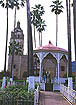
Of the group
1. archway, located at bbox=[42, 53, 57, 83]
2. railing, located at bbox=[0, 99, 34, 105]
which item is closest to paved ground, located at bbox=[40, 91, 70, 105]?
railing, located at bbox=[0, 99, 34, 105]

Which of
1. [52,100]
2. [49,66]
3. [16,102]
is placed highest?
[49,66]

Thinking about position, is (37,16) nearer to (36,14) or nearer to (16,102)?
(36,14)

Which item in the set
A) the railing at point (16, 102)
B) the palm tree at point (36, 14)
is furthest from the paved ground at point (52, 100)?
the palm tree at point (36, 14)

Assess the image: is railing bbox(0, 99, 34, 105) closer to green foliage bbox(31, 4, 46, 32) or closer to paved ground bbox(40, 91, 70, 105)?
paved ground bbox(40, 91, 70, 105)

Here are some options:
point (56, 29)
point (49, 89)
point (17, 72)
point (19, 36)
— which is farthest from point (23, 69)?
point (49, 89)

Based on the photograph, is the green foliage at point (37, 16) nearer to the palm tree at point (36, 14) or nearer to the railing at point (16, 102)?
the palm tree at point (36, 14)

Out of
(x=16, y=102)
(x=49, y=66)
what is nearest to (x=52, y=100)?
(x=16, y=102)

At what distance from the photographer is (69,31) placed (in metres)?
19.6

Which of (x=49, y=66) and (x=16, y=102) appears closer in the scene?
(x=16, y=102)

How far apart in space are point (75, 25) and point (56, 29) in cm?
2999

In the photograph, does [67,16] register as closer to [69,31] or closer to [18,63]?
[69,31]

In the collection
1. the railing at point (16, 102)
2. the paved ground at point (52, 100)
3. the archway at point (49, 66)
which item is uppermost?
the archway at point (49, 66)

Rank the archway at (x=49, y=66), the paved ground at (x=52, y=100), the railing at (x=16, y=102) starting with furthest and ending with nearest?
1. the archway at (x=49, y=66)
2. the paved ground at (x=52, y=100)
3. the railing at (x=16, y=102)

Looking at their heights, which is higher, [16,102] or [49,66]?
[49,66]
